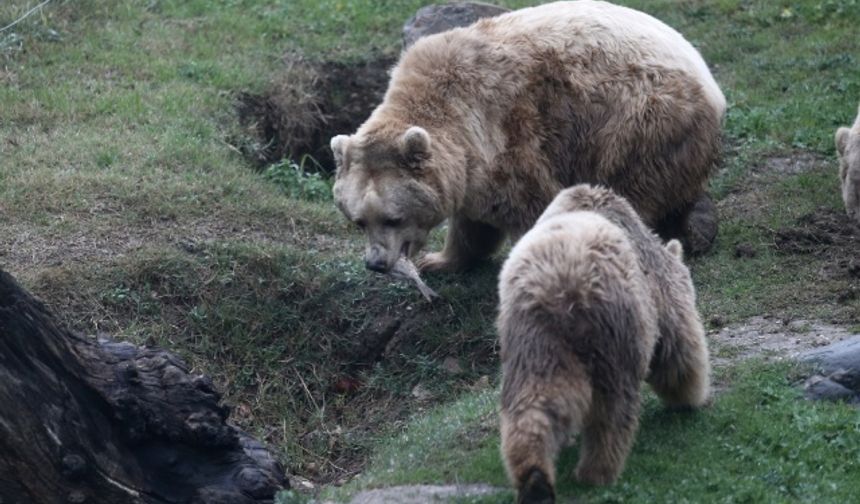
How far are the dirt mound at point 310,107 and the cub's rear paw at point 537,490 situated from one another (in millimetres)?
7421

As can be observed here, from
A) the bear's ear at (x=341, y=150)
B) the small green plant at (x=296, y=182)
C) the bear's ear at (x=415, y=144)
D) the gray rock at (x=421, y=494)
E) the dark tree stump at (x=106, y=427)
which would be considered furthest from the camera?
the small green plant at (x=296, y=182)

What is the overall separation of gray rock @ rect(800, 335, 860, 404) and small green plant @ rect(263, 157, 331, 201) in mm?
5360

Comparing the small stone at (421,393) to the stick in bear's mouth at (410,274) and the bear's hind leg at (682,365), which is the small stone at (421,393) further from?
the bear's hind leg at (682,365)

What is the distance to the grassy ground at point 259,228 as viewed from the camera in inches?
360

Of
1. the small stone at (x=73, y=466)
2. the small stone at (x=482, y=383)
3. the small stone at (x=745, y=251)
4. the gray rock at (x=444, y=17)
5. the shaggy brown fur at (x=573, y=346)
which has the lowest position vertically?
the small stone at (x=482, y=383)

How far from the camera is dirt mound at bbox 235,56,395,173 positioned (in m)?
12.9

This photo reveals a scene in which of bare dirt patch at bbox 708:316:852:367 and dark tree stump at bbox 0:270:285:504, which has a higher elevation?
dark tree stump at bbox 0:270:285:504

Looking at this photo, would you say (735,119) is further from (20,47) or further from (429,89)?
(20,47)

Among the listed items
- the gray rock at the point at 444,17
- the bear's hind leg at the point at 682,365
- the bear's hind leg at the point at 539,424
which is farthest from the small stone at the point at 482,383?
the gray rock at the point at 444,17

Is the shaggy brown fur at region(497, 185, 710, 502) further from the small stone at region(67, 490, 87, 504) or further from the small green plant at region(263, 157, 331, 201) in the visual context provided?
the small green plant at region(263, 157, 331, 201)

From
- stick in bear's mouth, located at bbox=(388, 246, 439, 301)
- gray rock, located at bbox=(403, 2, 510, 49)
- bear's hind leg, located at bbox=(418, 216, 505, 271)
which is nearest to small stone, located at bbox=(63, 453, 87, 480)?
stick in bear's mouth, located at bbox=(388, 246, 439, 301)

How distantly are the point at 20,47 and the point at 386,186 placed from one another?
6.16 metres

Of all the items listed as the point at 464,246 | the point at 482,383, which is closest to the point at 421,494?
the point at 482,383

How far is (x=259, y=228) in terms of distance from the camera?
10508mm
